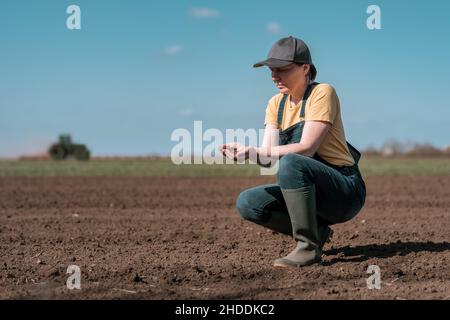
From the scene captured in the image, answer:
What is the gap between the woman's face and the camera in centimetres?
436

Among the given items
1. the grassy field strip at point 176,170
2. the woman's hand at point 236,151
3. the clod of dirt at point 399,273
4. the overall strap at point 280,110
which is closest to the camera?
the woman's hand at point 236,151

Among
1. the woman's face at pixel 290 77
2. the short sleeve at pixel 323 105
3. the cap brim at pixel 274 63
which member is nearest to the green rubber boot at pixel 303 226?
the short sleeve at pixel 323 105

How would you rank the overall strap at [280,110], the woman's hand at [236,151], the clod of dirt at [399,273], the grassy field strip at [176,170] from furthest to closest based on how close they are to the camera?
1. the grassy field strip at [176,170]
2. the overall strap at [280,110]
3. the clod of dirt at [399,273]
4. the woman's hand at [236,151]

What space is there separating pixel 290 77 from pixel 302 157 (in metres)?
0.61

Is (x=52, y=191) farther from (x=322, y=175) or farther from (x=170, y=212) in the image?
(x=322, y=175)

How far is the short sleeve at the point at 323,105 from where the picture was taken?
166 inches

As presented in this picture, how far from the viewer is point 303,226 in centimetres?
437

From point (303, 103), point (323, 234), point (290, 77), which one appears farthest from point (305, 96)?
point (323, 234)

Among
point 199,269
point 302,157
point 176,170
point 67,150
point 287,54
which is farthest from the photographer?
point 67,150

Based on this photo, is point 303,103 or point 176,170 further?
point 176,170

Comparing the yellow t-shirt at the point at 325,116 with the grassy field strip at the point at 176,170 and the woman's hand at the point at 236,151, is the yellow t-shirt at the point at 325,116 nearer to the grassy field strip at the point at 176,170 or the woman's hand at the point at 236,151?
the woman's hand at the point at 236,151

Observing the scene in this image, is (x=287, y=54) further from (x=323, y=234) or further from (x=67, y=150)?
(x=67, y=150)
